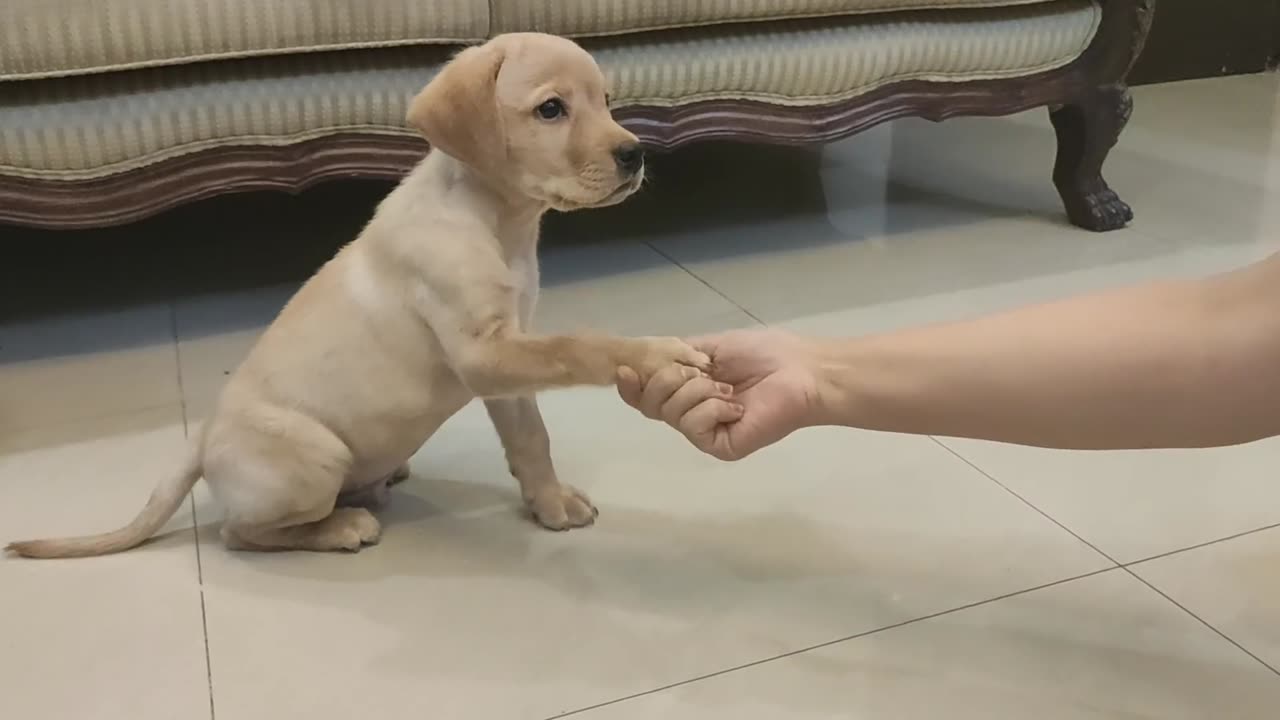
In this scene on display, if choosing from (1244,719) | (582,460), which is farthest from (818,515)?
(1244,719)

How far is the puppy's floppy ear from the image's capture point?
3.77 feet

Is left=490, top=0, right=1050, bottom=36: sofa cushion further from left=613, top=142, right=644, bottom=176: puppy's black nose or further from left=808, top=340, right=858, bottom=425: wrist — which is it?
left=808, top=340, right=858, bottom=425: wrist

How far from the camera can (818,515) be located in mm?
1370

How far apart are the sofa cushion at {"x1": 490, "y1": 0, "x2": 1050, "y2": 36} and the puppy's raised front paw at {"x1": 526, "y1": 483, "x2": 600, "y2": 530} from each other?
835 millimetres

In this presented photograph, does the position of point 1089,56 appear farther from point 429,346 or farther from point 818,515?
point 429,346

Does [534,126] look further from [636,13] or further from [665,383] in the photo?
[636,13]

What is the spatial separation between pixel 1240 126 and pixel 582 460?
8.68 feet

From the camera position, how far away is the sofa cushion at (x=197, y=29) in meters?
1.54

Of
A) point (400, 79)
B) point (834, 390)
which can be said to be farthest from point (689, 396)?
point (400, 79)

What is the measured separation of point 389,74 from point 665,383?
3.07 feet

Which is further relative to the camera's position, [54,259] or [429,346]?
[54,259]

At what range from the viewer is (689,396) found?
43.4 inches

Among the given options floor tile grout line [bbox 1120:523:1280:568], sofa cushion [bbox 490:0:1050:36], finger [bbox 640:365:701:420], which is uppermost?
sofa cushion [bbox 490:0:1050:36]

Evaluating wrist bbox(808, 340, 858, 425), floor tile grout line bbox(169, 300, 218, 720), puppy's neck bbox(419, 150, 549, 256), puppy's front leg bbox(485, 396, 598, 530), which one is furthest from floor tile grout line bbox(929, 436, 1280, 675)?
floor tile grout line bbox(169, 300, 218, 720)
